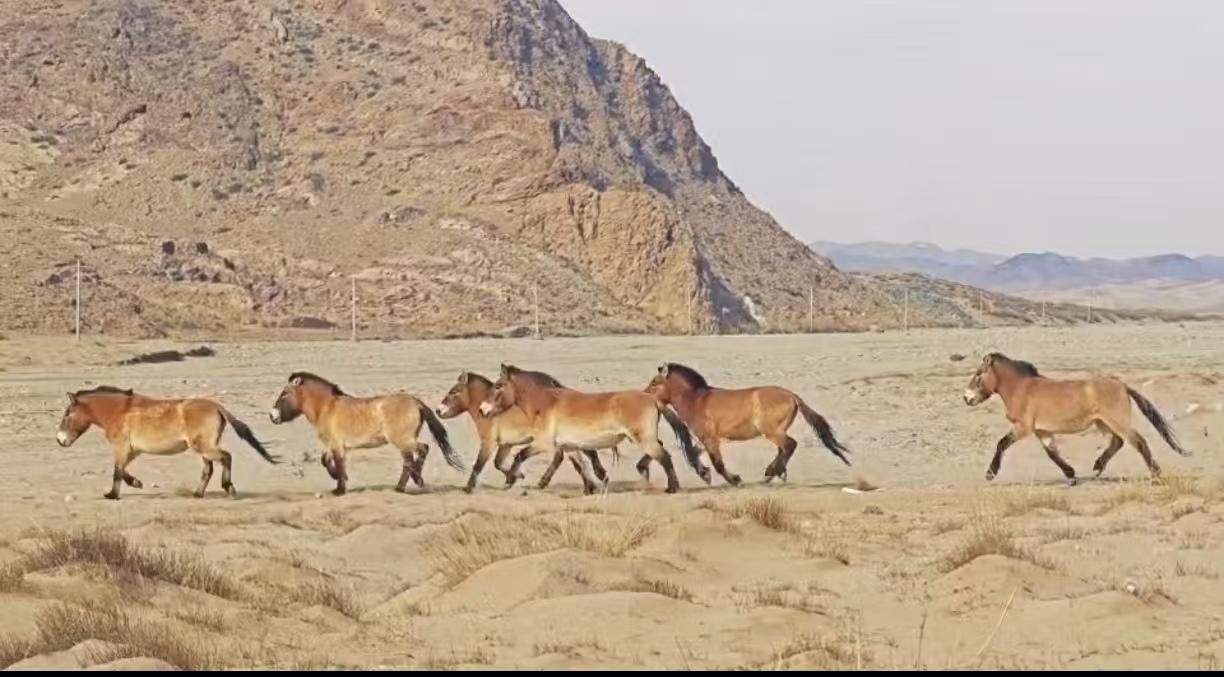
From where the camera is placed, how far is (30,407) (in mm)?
25828

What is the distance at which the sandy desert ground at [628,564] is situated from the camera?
25.7 ft

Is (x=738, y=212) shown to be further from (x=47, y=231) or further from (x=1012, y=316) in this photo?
(x=47, y=231)

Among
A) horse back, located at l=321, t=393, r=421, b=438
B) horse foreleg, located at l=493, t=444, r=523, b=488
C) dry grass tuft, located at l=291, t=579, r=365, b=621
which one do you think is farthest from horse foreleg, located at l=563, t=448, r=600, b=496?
dry grass tuft, located at l=291, t=579, r=365, b=621

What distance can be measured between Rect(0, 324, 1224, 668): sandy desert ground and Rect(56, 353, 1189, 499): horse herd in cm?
45

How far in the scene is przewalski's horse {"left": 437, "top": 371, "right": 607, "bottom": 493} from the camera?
640 inches

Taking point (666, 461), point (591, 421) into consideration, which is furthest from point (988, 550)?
point (591, 421)

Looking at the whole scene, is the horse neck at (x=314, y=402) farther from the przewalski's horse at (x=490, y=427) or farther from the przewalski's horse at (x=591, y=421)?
the przewalski's horse at (x=591, y=421)

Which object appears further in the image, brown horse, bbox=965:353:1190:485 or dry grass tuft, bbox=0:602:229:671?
brown horse, bbox=965:353:1190:485

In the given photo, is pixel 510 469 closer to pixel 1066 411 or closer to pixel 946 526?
pixel 946 526

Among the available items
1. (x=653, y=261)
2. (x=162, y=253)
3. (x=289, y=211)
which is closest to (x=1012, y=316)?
(x=653, y=261)

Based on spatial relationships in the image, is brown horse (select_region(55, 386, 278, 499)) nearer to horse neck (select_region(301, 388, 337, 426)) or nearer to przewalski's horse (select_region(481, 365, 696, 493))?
horse neck (select_region(301, 388, 337, 426))

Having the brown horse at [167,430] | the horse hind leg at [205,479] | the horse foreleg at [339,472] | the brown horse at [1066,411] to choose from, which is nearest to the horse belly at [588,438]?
the horse foreleg at [339,472]

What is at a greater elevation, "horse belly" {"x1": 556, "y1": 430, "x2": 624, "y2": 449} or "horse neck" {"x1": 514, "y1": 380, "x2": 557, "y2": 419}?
"horse neck" {"x1": 514, "y1": 380, "x2": 557, "y2": 419}

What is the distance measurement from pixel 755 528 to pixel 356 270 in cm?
6572
